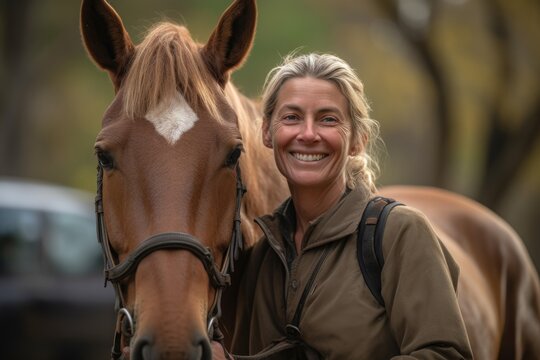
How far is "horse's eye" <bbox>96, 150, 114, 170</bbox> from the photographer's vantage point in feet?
10.8

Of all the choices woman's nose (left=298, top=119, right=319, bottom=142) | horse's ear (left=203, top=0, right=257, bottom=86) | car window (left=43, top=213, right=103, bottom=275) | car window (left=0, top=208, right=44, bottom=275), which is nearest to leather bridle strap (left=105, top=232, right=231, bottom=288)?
woman's nose (left=298, top=119, right=319, bottom=142)

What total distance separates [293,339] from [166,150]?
2.84 feet

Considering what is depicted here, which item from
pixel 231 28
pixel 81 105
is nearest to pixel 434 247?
pixel 231 28

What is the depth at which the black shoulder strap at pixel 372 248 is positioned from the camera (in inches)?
128

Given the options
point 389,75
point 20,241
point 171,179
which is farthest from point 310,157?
point 389,75

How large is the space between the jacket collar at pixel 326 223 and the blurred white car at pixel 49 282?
609cm

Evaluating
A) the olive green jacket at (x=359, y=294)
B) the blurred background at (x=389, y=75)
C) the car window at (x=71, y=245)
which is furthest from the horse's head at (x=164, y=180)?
the car window at (x=71, y=245)

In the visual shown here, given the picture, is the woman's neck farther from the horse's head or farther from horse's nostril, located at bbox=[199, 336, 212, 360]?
horse's nostril, located at bbox=[199, 336, 212, 360]

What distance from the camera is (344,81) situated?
3.50 metres

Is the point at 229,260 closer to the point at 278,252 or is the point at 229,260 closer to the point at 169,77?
the point at 278,252

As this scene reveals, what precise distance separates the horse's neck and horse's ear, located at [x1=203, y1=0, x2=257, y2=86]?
0.27 metres

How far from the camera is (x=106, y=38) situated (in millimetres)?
3609

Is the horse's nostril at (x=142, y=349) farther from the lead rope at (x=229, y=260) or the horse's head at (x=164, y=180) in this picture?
the lead rope at (x=229, y=260)

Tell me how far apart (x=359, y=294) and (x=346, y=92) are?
31.7 inches
